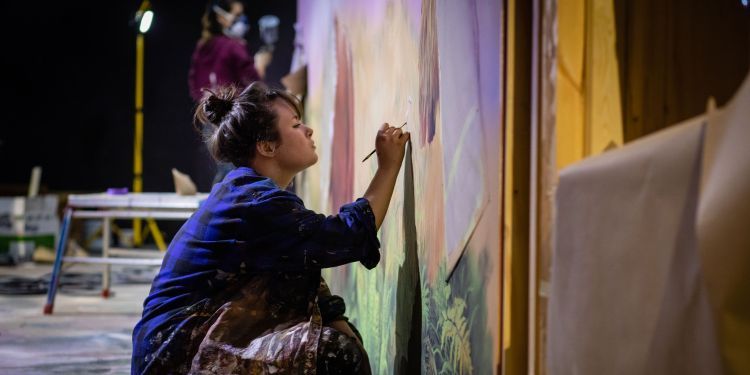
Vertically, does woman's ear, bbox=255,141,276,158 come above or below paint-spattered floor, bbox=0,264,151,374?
above

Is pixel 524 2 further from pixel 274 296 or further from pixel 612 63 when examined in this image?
pixel 274 296

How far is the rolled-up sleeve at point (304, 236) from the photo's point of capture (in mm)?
1714

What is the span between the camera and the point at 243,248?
1.78 m

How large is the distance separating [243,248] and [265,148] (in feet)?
1.13

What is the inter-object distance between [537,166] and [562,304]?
1.02 ft

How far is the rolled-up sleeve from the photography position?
5.62ft

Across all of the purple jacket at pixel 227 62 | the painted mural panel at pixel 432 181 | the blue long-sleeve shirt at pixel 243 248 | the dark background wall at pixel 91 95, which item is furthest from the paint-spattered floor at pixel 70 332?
the dark background wall at pixel 91 95

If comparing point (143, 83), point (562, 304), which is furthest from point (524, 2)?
point (143, 83)

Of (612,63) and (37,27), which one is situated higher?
(37,27)

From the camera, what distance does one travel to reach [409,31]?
2.01 m

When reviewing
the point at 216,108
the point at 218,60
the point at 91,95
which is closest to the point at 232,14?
the point at 218,60

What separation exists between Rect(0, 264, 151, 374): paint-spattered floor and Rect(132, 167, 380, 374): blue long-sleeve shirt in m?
1.69

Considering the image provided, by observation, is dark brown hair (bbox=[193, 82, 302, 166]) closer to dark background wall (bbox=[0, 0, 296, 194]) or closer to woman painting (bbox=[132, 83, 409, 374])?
woman painting (bbox=[132, 83, 409, 374])

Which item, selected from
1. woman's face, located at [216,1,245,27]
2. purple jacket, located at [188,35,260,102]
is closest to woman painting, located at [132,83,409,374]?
purple jacket, located at [188,35,260,102]
